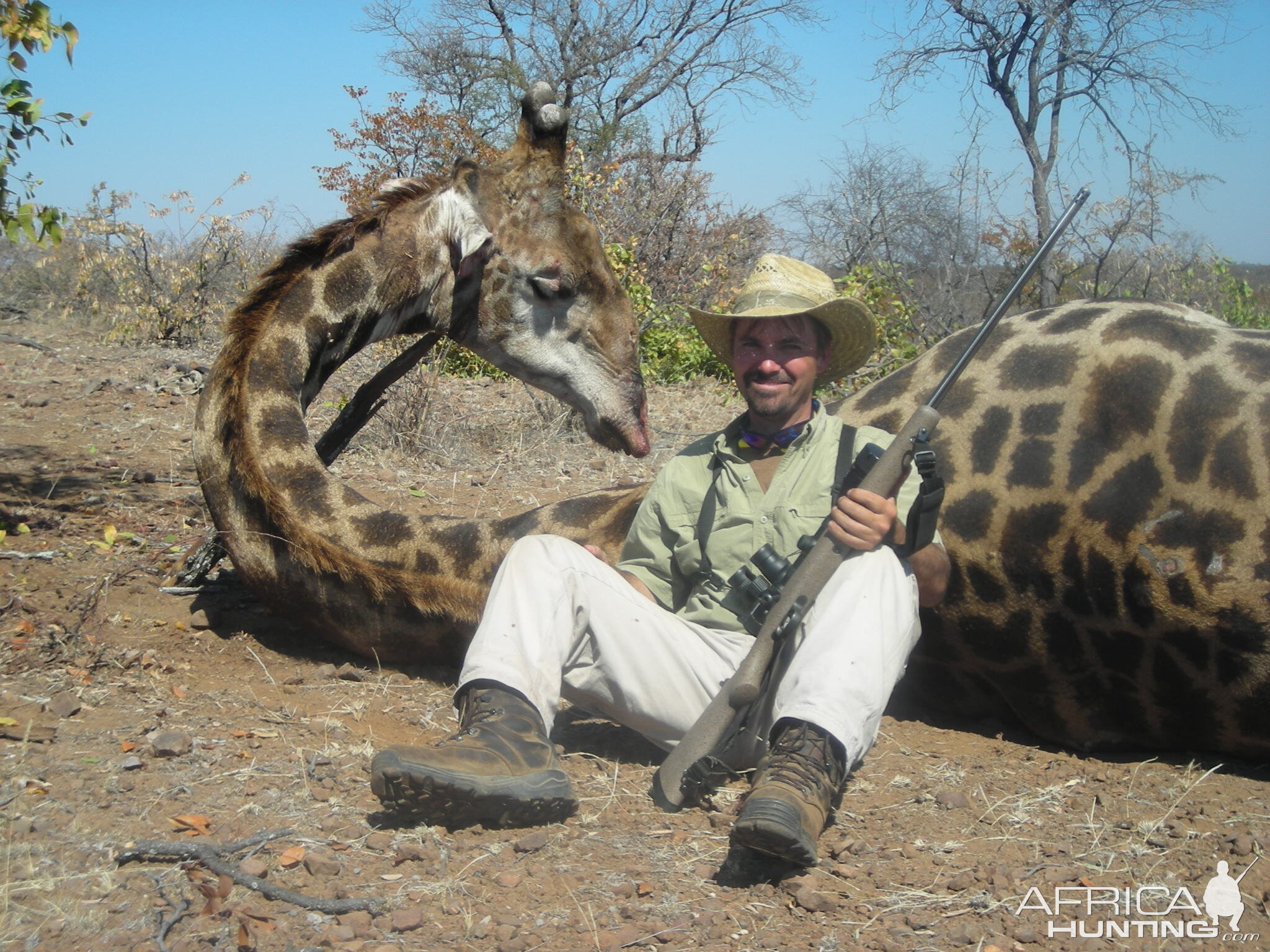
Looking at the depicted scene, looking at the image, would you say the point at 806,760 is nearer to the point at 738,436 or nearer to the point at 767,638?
the point at 767,638

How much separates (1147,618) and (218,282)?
38.4 ft

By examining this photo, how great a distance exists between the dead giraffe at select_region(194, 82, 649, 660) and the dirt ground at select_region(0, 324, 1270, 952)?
0.39 metres

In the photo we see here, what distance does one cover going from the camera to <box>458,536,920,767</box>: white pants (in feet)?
10.1

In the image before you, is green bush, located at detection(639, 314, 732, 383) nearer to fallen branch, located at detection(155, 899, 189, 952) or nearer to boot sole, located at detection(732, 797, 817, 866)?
boot sole, located at detection(732, 797, 817, 866)

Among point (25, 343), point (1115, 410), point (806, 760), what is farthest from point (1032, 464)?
point (25, 343)

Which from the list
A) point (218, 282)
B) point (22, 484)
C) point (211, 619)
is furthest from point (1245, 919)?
point (218, 282)

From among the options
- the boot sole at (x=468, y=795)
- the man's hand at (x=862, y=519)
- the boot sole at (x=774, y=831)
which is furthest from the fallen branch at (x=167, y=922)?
the man's hand at (x=862, y=519)

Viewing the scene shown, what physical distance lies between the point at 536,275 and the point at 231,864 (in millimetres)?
3273

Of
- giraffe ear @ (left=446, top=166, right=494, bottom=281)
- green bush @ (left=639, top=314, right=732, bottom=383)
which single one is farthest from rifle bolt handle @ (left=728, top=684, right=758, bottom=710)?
green bush @ (left=639, top=314, right=732, bottom=383)

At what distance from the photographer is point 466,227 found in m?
5.21

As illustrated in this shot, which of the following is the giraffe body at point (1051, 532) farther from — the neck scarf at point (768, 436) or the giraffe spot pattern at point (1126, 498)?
the neck scarf at point (768, 436)

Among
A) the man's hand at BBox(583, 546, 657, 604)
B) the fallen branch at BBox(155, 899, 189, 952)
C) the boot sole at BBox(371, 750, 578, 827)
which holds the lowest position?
the fallen branch at BBox(155, 899, 189, 952)

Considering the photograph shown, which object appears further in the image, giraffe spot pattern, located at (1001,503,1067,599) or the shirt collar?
giraffe spot pattern, located at (1001,503,1067,599)

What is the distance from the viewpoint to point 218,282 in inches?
513
